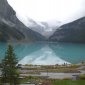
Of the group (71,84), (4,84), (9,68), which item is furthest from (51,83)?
(9,68)

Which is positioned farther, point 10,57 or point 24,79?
point 24,79

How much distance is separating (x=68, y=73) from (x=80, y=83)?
18.9 metres

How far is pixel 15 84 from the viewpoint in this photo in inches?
1486

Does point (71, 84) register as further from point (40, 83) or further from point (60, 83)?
point (40, 83)

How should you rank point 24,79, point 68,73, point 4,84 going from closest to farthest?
point 4,84, point 24,79, point 68,73

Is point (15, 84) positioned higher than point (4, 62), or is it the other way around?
point (4, 62)

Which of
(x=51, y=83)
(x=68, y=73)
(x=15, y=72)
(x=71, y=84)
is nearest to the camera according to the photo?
(x=15, y=72)

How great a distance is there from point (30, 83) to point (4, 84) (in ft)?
36.1

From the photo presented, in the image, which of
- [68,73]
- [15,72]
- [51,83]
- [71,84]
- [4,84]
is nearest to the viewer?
[15,72]

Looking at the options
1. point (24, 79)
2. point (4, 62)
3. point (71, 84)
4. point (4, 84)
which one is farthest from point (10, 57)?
point (24, 79)

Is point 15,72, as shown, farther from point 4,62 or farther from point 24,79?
point 24,79

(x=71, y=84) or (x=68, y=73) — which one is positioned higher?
(x=68, y=73)

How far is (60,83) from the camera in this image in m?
49.1

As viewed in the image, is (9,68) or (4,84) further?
(4,84)
